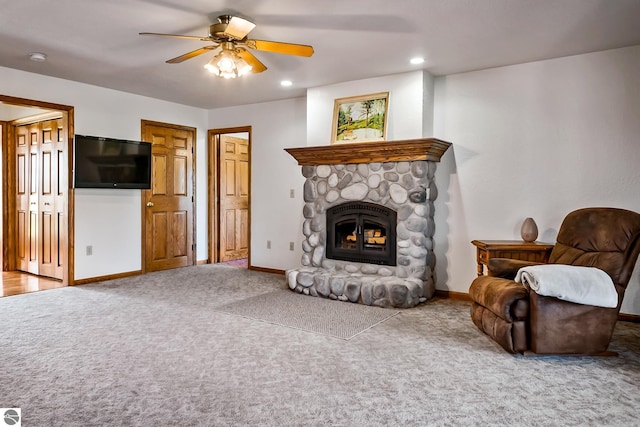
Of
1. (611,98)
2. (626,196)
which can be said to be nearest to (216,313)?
(626,196)

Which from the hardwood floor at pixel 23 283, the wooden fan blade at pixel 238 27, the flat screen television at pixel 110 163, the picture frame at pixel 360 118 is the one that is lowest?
the hardwood floor at pixel 23 283

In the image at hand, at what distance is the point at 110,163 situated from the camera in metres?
5.33

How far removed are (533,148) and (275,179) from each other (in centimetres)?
327

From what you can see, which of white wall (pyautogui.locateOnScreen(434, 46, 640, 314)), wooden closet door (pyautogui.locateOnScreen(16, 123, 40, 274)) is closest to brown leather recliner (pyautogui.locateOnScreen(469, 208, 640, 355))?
white wall (pyautogui.locateOnScreen(434, 46, 640, 314))

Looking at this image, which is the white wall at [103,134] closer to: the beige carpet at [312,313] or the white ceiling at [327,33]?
the white ceiling at [327,33]

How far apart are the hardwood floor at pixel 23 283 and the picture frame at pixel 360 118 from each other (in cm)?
372

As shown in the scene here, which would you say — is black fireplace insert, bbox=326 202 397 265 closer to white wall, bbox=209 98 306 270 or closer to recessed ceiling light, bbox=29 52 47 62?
white wall, bbox=209 98 306 270

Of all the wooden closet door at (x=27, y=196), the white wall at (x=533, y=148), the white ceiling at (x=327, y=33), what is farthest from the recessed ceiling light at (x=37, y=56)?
the white wall at (x=533, y=148)

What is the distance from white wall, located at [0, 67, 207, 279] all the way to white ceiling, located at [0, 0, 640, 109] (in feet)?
0.77

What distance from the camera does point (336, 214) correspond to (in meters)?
4.97

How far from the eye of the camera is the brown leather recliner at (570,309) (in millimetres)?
2828

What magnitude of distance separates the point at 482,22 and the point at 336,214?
246cm

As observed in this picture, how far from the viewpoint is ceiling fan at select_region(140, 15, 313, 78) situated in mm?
3068

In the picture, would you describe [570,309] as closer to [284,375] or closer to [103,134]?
[284,375]
